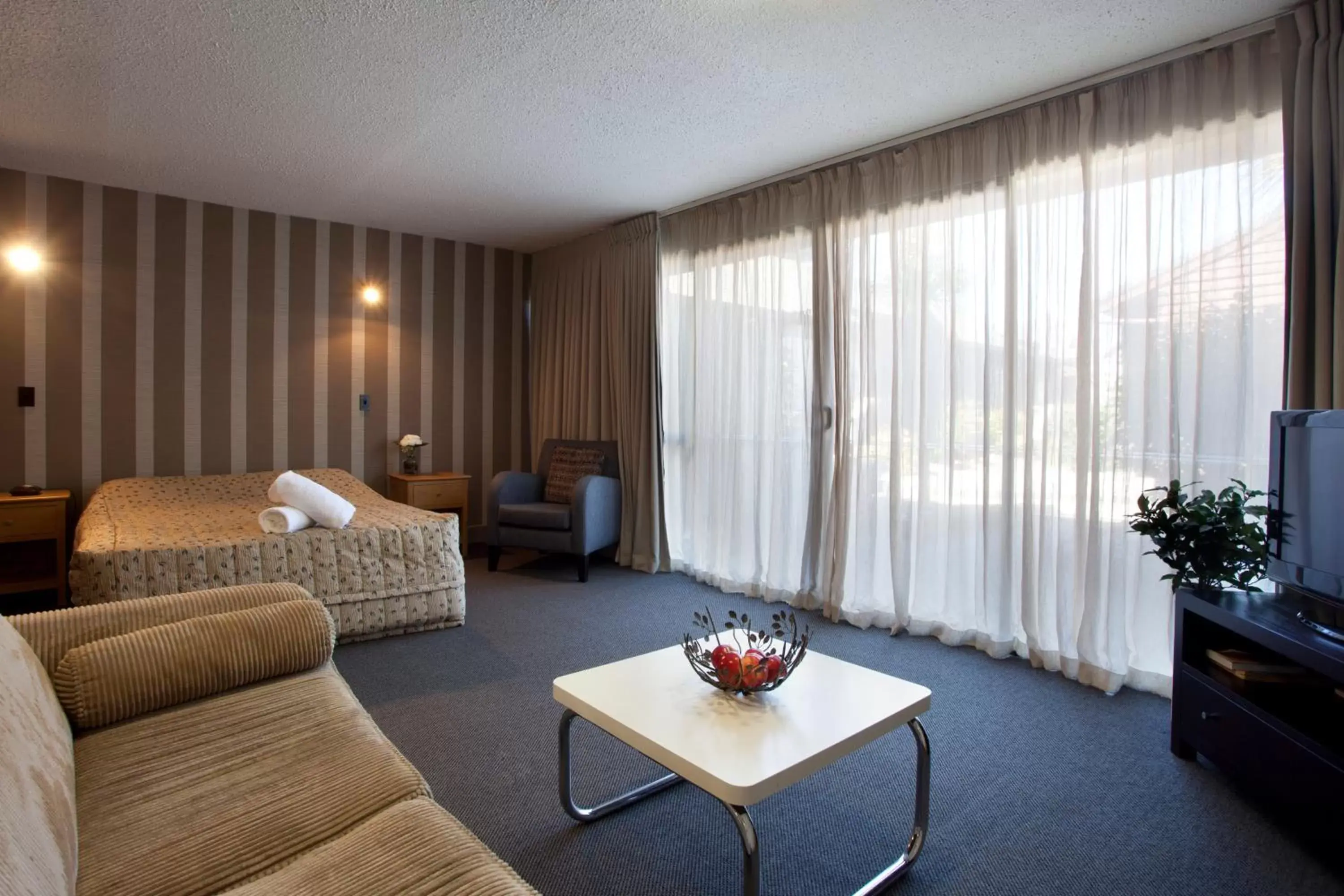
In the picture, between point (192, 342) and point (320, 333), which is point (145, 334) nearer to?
point (192, 342)

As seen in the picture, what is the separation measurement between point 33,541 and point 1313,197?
6.08 meters

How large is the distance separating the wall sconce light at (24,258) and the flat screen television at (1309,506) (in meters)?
5.90

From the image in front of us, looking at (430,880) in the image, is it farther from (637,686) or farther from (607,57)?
(607,57)

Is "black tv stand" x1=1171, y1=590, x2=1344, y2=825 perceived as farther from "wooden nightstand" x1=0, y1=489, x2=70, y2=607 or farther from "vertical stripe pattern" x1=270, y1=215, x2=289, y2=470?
"wooden nightstand" x1=0, y1=489, x2=70, y2=607

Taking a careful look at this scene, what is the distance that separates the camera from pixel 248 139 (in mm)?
3354

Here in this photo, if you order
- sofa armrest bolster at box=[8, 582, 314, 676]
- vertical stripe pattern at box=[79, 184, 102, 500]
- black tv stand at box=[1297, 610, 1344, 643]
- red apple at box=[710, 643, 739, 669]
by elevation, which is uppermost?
vertical stripe pattern at box=[79, 184, 102, 500]

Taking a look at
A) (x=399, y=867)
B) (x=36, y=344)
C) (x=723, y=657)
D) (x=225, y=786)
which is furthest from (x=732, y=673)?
(x=36, y=344)

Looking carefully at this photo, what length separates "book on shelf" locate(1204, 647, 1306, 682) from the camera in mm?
1859

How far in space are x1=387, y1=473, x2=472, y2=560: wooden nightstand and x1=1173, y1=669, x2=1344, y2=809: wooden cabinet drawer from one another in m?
4.12

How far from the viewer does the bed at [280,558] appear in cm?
263

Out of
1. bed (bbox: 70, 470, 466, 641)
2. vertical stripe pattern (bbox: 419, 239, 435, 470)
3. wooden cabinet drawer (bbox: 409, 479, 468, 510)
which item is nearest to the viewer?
bed (bbox: 70, 470, 466, 641)

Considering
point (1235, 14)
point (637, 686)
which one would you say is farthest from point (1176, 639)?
point (1235, 14)

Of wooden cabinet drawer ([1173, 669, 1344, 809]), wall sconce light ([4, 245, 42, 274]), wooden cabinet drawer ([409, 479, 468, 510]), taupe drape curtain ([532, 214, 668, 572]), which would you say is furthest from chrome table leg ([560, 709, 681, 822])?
wall sconce light ([4, 245, 42, 274])

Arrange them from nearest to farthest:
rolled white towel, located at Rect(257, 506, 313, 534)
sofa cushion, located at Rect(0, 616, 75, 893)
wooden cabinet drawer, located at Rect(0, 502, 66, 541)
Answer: sofa cushion, located at Rect(0, 616, 75, 893) → rolled white towel, located at Rect(257, 506, 313, 534) → wooden cabinet drawer, located at Rect(0, 502, 66, 541)
